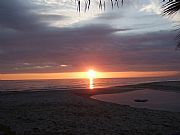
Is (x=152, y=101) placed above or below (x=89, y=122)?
below

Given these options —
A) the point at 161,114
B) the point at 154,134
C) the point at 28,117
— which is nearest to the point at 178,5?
the point at 154,134

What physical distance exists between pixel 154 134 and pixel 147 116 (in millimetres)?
4749

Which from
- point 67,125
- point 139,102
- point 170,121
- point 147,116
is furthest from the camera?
point 139,102

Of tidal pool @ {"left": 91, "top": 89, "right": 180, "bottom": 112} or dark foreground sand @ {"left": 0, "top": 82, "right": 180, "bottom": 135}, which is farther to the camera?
tidal pool @ {"left": 91, "top": 89, "right": 180, "bottom": 112}

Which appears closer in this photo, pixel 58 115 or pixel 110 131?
pixel 110 131

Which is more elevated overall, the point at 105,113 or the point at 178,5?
the point at 178,5

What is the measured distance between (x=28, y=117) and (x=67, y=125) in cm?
332

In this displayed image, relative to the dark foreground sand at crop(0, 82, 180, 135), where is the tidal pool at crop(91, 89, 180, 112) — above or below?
below

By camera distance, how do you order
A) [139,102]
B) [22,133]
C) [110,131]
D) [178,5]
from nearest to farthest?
[178,5]
[22,133]
[110,131]
[139,102]

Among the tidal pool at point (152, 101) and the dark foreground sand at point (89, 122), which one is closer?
the dark foreground sand at point (89, 122)

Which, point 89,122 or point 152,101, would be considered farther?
point 152,101

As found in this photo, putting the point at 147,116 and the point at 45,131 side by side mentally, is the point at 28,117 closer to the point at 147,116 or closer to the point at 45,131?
the point at 45,131

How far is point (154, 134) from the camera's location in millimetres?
12992

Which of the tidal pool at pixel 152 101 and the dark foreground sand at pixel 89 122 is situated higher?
the dark foreground sand at pixel 89 122
